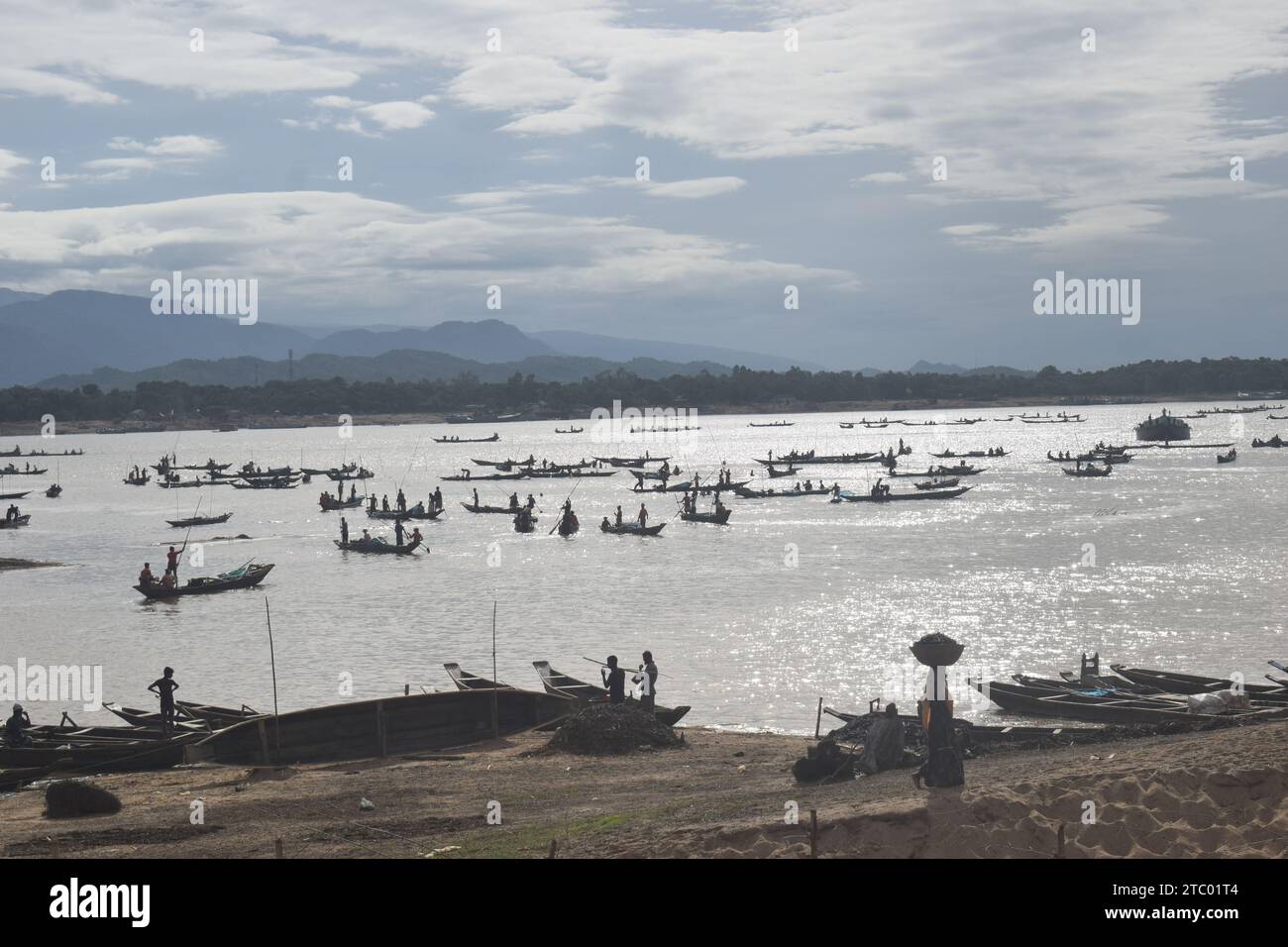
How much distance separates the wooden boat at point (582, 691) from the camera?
71.1 ft

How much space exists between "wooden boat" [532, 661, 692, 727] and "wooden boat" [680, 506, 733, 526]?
41843mm

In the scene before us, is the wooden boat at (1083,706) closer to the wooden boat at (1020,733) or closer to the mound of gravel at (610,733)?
the wooden boat at (1020,733)

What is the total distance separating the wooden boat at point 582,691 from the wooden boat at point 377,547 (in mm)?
30632

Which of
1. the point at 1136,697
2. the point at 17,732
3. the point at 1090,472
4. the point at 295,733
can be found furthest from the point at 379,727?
the point at 1090,472

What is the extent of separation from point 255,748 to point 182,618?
2173cm

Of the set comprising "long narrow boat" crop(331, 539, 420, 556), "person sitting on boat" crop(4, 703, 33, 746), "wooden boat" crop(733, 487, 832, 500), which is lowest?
"long narrow boat" crop(331, 539, 420, 556)

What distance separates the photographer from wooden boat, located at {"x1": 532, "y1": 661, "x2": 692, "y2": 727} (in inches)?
853

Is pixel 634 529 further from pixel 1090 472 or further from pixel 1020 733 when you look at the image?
pixel 1090 472

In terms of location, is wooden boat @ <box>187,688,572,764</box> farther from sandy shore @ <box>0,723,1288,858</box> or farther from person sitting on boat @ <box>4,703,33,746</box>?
person sitting on boat @ <box>4,703,33,746</box>

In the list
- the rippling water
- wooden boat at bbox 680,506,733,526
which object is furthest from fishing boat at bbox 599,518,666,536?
wooden boat at bbox 680,506,733,526

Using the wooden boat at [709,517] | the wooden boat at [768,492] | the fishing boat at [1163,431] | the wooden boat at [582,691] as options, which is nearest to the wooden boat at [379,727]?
the wooden boat at [582,691]

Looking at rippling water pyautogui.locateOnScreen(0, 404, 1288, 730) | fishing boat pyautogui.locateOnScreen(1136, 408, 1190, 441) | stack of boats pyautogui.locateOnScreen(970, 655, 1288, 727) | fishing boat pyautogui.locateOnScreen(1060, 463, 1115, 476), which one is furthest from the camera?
Answer: fishing boat pyautogui.locateOnScreen(1136, 408, 1190, 441)

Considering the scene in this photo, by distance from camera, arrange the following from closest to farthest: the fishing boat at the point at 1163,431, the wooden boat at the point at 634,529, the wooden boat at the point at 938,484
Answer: the wooden boat at the point at 634,529 < the wooden boat at the point at 938,484 < the fishing boat at the point at 1163,431
